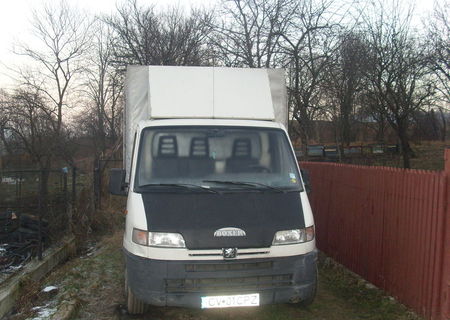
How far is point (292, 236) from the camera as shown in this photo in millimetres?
4605

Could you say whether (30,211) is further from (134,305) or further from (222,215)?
(222,215)

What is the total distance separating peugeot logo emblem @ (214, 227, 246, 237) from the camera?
14.6 feet

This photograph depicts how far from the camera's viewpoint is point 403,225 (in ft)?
17.7

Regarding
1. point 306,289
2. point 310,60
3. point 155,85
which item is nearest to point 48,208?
point 155,85

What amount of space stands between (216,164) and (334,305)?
2.32 meters

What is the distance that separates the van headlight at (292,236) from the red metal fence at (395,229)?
52.9 inches

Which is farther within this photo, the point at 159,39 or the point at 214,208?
the point at 159,39

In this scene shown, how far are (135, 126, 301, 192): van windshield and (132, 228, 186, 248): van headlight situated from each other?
632mm

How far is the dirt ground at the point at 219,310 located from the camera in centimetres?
521

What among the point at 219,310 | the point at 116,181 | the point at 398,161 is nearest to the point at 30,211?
the point at 116,181

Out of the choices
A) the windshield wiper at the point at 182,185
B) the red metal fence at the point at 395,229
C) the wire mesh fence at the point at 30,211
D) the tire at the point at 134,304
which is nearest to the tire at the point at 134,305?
the tire at the point at 134,304

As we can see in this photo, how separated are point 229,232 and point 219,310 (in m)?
1.40

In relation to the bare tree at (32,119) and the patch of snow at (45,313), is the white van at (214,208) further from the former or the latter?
the bare tree at (32,119)

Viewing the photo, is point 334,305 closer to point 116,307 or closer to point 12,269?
point 116,307
